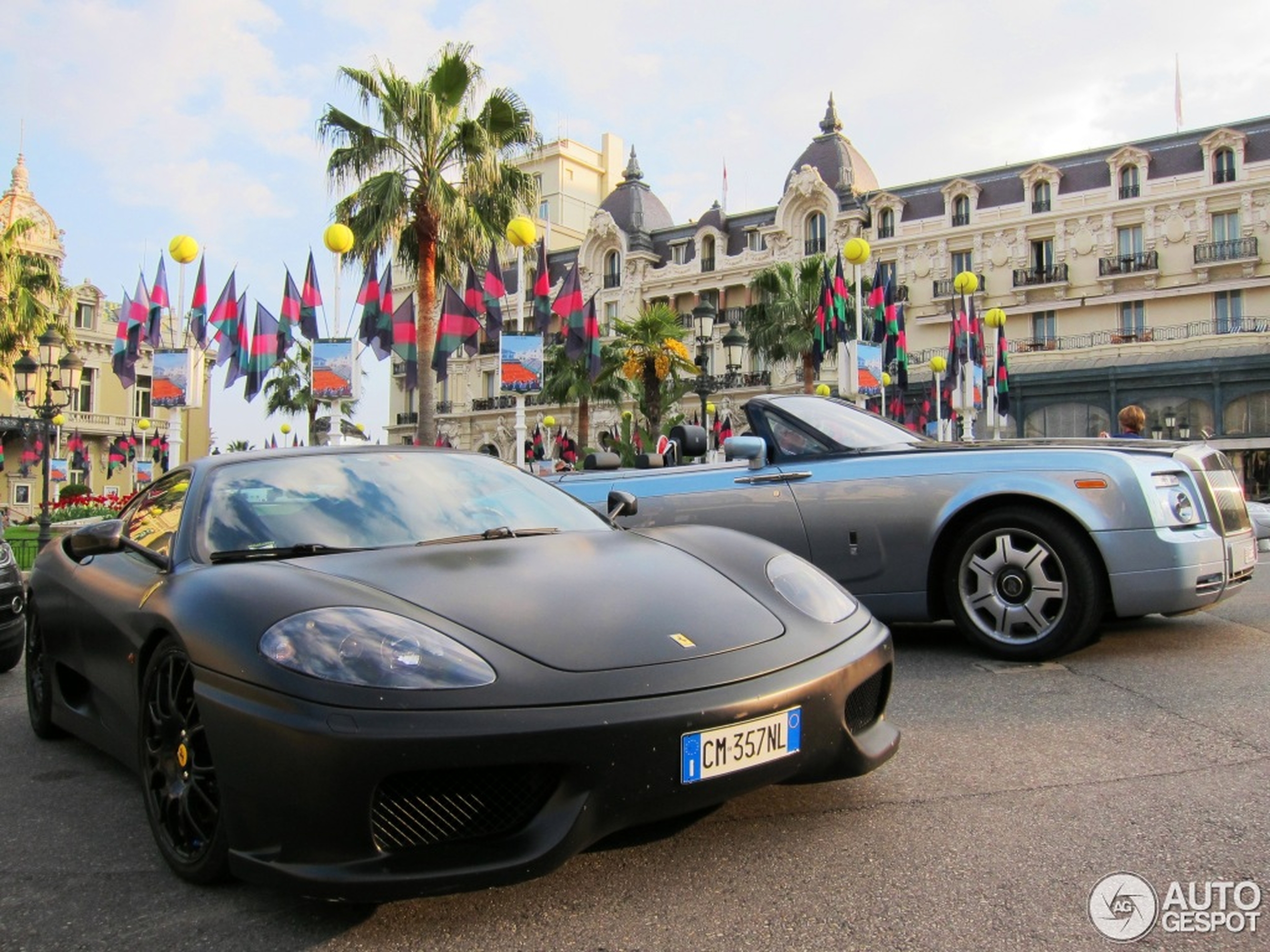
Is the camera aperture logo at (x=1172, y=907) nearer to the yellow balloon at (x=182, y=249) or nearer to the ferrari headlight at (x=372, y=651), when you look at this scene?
the ferrari headlight at (x=372, y=651)

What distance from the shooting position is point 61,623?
3.69 m

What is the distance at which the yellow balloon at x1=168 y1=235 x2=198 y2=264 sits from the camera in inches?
682

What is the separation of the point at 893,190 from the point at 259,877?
4954 cm

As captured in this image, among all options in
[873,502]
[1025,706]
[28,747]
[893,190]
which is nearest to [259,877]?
[28,747]

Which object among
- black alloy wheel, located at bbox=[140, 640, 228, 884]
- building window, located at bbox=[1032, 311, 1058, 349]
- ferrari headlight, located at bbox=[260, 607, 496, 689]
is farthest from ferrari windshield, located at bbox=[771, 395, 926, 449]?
building window, located at bbox=[1032, 311, 1058, 349]

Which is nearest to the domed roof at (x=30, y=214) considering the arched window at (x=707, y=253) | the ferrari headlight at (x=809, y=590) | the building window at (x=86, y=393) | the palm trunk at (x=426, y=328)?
the building window at (x=86, y=393)

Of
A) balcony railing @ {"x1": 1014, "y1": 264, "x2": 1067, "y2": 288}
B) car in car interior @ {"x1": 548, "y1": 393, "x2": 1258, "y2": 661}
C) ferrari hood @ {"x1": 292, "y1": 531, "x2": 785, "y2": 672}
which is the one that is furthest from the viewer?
balcony railing @ {"x1": 1014, "y1": 264, "x2": 1067, "y2": 288}

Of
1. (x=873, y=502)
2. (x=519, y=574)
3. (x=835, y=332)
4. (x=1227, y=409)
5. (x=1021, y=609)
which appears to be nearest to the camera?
(x=519, y=574)

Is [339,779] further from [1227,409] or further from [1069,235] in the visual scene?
[1069,235]

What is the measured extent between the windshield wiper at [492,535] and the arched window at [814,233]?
155 ft

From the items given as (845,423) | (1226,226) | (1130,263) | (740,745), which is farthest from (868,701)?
(1226,226)

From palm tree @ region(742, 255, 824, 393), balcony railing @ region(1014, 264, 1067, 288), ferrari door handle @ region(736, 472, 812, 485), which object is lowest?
ferrari door handle @ region(736, 472, 812, 485)

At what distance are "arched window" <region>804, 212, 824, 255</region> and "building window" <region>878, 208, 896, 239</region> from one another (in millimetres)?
2750

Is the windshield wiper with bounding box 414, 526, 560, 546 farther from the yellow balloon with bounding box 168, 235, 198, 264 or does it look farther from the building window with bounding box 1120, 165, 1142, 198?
the building window with bounding box 1120, 165, 1142, 198
